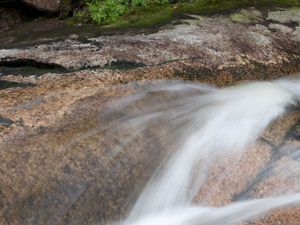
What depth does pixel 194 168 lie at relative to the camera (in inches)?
181

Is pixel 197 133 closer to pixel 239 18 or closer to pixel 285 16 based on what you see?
pixel 239 18

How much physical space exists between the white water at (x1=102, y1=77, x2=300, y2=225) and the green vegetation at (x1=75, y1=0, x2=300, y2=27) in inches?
A: 80.3

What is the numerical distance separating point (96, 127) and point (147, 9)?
3731mm

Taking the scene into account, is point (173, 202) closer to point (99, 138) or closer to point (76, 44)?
point (99, 138)

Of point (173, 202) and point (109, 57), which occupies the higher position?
point (109, 57)

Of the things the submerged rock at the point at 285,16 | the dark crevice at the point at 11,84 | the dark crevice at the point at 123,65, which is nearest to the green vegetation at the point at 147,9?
the submerged rock at the point at 285,16

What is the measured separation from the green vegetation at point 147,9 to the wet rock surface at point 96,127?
102 cm

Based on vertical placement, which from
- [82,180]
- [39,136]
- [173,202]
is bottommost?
[173,202]

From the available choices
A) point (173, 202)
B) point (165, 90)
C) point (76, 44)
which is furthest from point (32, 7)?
point (173, 202)

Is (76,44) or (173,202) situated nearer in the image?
(173,202)

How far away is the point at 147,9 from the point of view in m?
7.84

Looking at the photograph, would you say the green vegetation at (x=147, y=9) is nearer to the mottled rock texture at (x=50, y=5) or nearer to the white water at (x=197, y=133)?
the mottled rock texture at (x=50, y=5)

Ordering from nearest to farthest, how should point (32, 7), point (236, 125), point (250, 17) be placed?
point (236, 125) < point (250, 17) < point (32, 7)

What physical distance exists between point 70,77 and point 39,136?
110 cm
